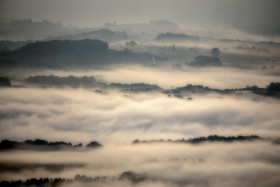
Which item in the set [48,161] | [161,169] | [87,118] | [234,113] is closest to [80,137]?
[87,118]

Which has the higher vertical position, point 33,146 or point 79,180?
point 33,146

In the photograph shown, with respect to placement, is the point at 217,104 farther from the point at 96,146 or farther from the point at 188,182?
the point at 188,182

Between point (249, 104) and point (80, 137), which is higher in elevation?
point (249, 104)

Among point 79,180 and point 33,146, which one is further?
point 33,146

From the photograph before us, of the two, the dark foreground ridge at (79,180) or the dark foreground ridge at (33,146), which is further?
the dark foreground ridge at (33,146)

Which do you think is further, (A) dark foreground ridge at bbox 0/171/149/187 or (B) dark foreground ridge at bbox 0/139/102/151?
(B) dark foreground ridge at bbox 0/139/102/151

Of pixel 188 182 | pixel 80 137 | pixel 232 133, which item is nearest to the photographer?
pixel 188 182

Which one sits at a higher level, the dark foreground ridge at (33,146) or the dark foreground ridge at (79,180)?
the dark foreground ridge at (33,146)

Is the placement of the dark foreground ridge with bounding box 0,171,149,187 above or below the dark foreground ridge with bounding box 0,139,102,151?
below
